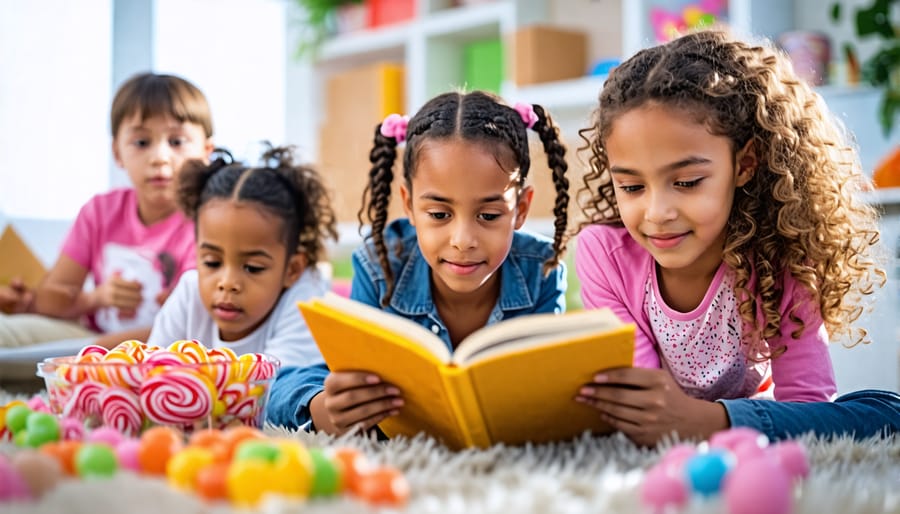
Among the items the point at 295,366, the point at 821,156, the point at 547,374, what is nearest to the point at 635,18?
the point at 821,156

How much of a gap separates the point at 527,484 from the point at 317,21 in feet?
11.0

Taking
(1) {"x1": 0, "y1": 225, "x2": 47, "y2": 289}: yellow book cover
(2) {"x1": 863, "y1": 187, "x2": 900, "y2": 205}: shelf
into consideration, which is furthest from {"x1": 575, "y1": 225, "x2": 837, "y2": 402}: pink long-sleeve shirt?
(1) {"x1": 0, "y1": 225, "x2": 47, "y2": 289}: yellow book cover

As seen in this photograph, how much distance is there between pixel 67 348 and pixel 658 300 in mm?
1148

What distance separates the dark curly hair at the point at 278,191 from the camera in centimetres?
165

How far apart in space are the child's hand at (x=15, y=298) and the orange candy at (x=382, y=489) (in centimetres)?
182

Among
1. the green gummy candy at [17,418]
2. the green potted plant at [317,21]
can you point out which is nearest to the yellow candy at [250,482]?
the green gummy candy at [17,418]

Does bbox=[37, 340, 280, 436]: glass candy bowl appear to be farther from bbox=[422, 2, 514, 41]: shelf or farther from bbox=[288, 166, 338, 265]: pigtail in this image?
bbox=[422, 2, 514, 41]: shelf

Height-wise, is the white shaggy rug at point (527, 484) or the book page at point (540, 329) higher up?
the book page at point (540, 329)

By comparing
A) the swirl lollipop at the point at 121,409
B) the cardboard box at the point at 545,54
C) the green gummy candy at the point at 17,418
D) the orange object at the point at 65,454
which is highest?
the cardboard box at the point at 545,54

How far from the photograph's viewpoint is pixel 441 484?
2.48 ft

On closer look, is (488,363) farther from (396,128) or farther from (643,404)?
(396,128)

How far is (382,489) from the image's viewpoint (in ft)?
2.17

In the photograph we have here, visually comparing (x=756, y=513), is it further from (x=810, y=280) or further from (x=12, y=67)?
(x=12, y=67)

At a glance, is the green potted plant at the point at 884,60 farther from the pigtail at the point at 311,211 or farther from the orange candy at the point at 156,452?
the orange candy at the point at 156,452
